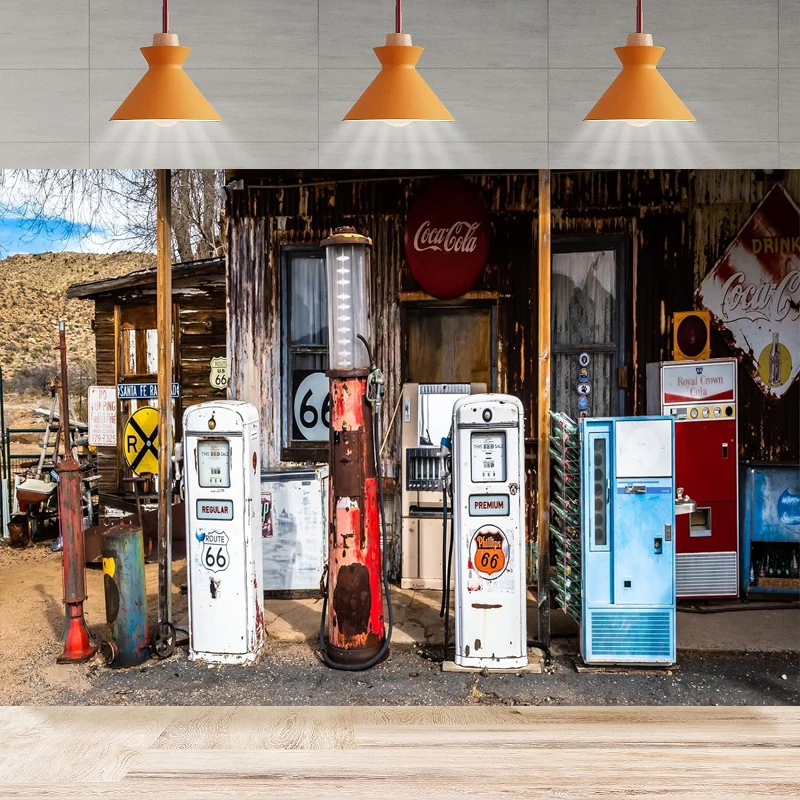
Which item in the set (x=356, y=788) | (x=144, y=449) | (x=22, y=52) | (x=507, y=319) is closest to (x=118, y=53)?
(x=22, y=52)

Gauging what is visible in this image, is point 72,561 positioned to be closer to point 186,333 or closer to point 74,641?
point 74,641

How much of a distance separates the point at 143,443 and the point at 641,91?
7054mm

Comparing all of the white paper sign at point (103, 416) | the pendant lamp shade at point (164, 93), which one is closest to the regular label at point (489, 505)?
the pendant lamp shade at point (164, 93)

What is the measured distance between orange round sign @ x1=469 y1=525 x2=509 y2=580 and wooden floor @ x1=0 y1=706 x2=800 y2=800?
1.08 meters

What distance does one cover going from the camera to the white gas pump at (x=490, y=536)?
4.89 metres

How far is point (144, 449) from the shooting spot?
9.13 meters

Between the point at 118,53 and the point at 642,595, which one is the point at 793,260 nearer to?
the point at 642,595

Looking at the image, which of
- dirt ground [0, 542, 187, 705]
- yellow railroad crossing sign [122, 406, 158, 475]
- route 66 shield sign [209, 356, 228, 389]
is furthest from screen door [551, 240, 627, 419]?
yellow railroad crossing sign [122, 406, 158, 475]

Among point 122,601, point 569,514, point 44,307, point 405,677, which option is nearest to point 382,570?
point 405,677

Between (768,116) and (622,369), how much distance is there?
2.62m

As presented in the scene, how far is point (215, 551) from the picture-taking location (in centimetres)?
506

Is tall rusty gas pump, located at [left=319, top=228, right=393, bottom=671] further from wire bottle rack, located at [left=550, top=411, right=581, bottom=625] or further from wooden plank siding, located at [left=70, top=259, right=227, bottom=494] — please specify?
wooden plank siding, located at [left=70, top=259, right=227, bottom=494]

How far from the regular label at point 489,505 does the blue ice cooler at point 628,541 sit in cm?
50

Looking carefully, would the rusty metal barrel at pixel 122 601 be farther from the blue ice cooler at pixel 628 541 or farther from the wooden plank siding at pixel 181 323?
the wooden plank siding at pixel 181 323
